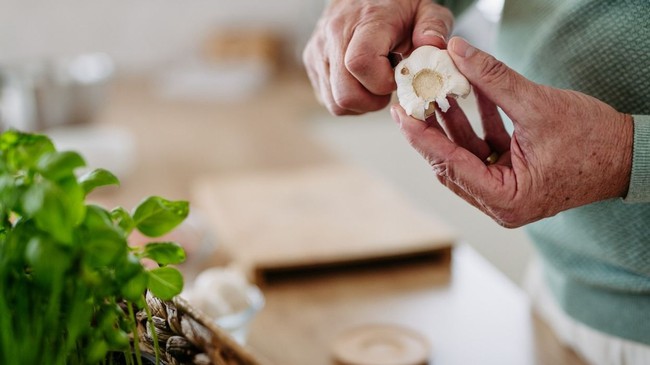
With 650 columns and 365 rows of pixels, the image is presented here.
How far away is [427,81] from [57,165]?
32cm

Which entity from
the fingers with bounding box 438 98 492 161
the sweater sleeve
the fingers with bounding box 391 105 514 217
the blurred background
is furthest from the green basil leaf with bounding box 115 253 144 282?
the blurred background

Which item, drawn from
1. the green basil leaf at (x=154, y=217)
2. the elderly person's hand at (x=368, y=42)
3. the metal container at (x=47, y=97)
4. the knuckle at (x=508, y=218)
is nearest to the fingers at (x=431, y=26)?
the elderly person's hand at (x=368, y=42)

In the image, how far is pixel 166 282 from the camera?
55cm

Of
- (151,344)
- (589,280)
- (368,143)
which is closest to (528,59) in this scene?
(589,280)

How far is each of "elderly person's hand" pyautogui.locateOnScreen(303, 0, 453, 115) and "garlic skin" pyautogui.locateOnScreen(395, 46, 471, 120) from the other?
4 cm

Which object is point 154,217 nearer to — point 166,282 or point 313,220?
point 166,282

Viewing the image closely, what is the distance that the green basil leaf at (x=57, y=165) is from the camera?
1.47 ft

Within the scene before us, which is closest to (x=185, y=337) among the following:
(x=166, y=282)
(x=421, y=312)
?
(x=166, y=282)

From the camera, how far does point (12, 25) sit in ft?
9.33

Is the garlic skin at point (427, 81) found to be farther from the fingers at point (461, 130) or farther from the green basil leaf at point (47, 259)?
the green basil leaf at point (47, 259)

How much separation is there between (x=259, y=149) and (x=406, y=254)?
0.80m

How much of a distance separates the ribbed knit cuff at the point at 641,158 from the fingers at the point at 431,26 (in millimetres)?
178

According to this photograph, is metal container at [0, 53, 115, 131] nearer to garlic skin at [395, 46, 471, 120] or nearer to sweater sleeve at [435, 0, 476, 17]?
sweater sleeve at [435, 0, 476, 17]

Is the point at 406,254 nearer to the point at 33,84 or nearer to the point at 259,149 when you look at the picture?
the point at 259,149
